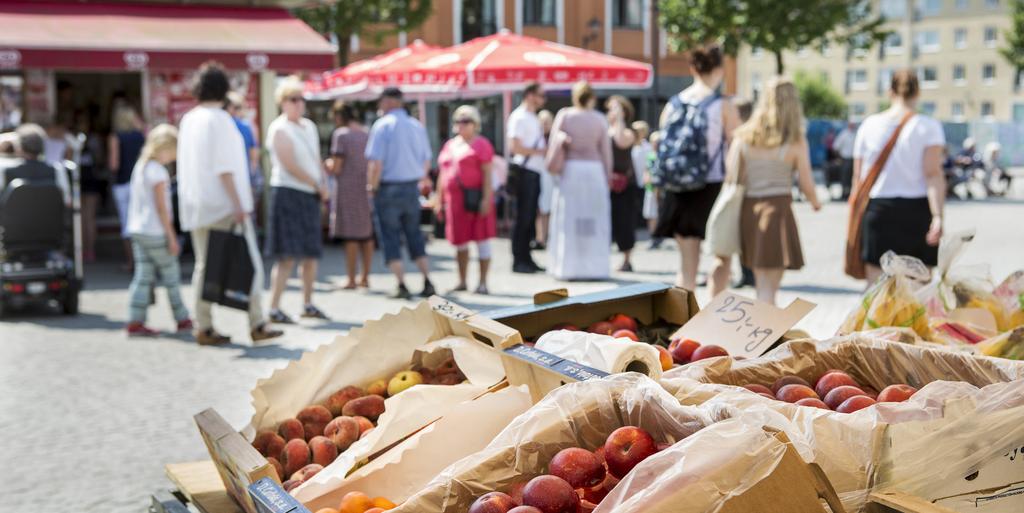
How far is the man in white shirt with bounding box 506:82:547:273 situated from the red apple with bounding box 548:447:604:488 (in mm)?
9820

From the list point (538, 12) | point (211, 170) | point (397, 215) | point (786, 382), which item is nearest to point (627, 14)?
point (538, 12)

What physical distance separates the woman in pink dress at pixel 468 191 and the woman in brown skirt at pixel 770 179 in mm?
3545

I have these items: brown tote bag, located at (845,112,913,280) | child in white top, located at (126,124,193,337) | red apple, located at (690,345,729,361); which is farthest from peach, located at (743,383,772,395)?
child in white top, located at (126,124,193,337)

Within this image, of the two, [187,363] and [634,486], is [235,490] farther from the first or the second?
[187,363]

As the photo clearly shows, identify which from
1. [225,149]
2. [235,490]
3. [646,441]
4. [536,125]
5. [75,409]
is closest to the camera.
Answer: [646,441]

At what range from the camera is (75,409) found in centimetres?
662

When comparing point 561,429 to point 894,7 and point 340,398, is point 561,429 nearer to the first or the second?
point 340,398

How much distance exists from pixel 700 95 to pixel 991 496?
6.39m

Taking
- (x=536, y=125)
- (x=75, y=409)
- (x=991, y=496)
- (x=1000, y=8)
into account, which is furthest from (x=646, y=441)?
(x=1000, y=8)

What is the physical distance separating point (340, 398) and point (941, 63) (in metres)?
88.1

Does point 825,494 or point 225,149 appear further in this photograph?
point 225,149

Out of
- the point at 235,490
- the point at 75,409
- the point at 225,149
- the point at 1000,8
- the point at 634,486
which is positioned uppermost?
the point at 1000,8

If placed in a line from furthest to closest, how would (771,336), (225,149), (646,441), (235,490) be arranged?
1. (225,149)
2. (771,336)
3. (235,490)
4. (646,441)

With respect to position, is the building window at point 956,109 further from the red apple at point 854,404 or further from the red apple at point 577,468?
the red apple at point 577,468
